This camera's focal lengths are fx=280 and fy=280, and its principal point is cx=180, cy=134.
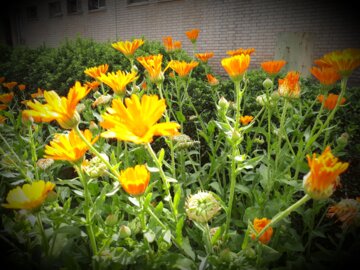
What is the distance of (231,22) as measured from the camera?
7.89 metres

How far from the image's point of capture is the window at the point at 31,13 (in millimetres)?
16737

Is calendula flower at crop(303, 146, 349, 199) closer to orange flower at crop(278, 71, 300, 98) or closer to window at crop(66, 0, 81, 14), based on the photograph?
orange flower at crop(278, 71, 300, 98)

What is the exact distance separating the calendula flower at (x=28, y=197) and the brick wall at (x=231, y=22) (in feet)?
21.5

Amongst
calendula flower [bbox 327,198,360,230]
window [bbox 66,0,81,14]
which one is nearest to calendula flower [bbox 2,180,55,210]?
calendula flower [bbox 327,198,360,230]

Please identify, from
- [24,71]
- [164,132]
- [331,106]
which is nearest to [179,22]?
[24,71]

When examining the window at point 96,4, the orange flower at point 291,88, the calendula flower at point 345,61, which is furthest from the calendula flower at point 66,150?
the window at point 96,4

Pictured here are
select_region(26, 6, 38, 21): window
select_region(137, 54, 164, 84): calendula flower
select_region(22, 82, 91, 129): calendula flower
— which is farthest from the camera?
select_region(26, 6, 38, 21): window

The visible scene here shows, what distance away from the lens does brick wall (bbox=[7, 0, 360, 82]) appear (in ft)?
20.1

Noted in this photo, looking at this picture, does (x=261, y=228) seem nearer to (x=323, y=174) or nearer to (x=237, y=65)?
(x=323, y=174)

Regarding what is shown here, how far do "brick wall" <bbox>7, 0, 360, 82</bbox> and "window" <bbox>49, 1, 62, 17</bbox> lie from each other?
8.59 feet

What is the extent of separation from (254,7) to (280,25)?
89cm

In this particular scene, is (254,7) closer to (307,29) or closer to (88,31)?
(307,29)

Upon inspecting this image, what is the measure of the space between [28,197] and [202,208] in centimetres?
57

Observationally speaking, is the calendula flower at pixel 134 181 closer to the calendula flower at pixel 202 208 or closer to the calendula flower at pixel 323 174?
the calendula flower at pixel 202 208
